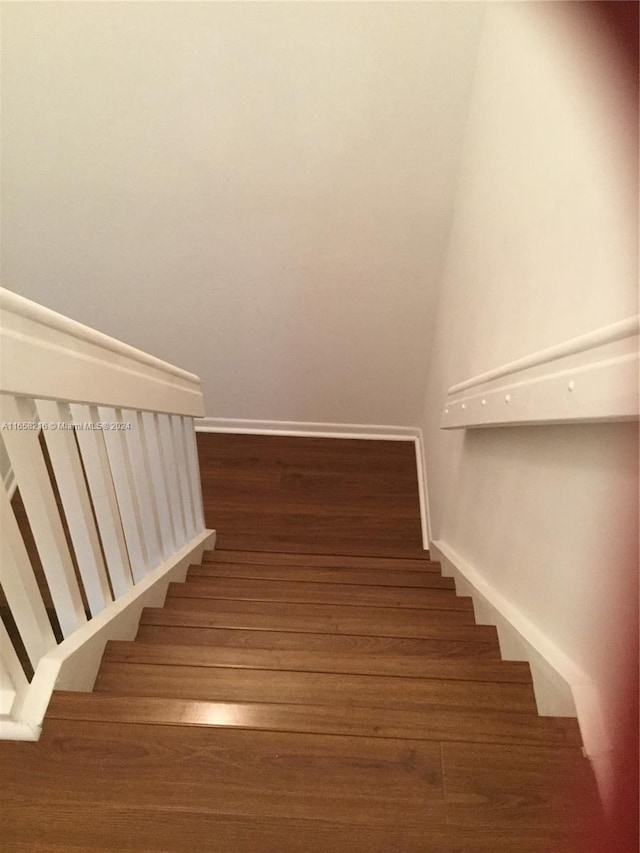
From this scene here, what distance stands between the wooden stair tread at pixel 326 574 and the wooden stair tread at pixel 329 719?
1059 millimetres

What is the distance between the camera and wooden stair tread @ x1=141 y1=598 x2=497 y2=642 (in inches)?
63.9

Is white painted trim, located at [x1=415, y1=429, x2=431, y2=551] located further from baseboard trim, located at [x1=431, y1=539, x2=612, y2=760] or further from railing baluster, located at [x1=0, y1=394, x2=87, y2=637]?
railing baluster, located at [x1=0, y1=394, x2=87, y2=637]

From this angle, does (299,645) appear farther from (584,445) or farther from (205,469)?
(205,469)

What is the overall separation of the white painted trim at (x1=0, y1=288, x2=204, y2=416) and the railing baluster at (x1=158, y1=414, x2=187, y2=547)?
268 millimetres

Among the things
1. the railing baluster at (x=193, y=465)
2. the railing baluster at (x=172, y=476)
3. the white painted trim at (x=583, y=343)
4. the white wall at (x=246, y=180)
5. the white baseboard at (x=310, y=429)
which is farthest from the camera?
the white baseboard at (x=310, y=429)

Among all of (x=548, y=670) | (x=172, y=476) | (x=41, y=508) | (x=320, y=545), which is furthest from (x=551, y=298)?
(x=320, y=545)

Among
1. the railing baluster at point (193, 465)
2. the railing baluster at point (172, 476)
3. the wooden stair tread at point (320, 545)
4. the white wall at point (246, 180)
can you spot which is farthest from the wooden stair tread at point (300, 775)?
the white wall at point (246, 180)

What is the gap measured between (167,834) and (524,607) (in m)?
0.98

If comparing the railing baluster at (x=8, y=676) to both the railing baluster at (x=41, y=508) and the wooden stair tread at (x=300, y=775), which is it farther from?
the railing baluster at (x=41, y=508)

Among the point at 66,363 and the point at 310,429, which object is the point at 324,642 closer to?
the point at 66,363

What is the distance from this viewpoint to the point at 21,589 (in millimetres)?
1088

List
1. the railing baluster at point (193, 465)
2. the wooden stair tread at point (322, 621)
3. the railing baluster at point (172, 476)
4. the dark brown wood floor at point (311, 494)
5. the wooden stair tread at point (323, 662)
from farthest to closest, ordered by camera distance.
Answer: the dark brown wood floor at point (311, 494) → the railing baluster at point (193, 465) → the railing baluster at point (172, 476) → the wooden stair tread at point (322, 621) → the wooden stair tread at point (323, 662)

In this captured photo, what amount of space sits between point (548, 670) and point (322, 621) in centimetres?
69

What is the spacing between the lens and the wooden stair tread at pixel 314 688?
3.92 feet
